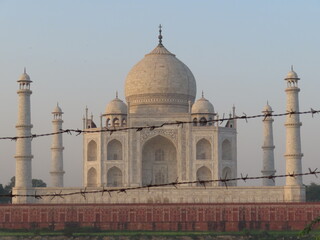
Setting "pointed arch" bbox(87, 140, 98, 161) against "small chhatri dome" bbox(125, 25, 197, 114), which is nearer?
"pointed arch" bbox(87, 140, 98, 161)

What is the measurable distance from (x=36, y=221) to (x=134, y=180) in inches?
241

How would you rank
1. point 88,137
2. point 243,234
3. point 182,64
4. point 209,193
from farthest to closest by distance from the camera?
point 182,64 < point 88,137 < point 209,193 < point 243,234

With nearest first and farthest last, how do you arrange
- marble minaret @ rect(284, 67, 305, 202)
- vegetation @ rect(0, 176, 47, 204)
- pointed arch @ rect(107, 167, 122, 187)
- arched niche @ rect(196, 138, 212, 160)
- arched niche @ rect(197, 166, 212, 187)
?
marble minaret @ rect(284, 67, 305, 202), arched niche @ rect(197, 166, 212, 187), pointed arch @ rect(107, 167, 122, 187), arched niche @ rect(196, 138, 212, 160), vegetation @ rect(0, 176, 47, 204)

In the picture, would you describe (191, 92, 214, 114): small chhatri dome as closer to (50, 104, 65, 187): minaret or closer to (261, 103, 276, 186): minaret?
(261, 103, 276, 186): minaret

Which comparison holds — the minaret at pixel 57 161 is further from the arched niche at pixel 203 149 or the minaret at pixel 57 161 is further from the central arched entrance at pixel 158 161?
the arched niche at pixel 203 149

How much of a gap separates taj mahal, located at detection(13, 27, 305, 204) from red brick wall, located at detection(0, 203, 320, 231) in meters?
1.47

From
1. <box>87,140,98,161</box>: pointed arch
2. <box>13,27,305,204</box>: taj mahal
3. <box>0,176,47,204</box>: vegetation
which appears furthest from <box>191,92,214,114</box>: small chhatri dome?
<box>0,176,47,204</box>: vegetation

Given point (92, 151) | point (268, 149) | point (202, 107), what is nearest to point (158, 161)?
point (92, 151)

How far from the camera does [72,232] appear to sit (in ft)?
116

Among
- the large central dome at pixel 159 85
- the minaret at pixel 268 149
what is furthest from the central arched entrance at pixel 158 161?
the minaret at pixel 268 149

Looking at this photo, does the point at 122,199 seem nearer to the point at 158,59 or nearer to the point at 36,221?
the point at 36,221

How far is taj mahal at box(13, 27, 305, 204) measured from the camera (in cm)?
3847

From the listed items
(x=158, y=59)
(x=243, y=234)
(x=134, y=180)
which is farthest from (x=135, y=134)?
(x=243, y=234)

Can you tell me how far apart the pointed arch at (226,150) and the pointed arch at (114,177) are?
5.66 metres
